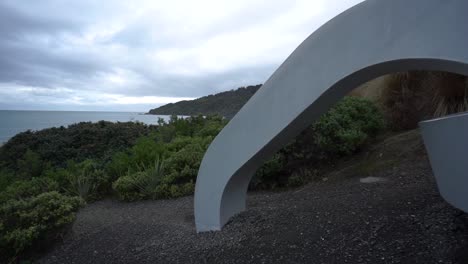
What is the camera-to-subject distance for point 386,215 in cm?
359

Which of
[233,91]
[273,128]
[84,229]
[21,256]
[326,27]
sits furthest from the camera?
[233,91]

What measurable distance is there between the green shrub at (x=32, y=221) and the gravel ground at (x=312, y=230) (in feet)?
1.01

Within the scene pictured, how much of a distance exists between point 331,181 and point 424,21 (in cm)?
354

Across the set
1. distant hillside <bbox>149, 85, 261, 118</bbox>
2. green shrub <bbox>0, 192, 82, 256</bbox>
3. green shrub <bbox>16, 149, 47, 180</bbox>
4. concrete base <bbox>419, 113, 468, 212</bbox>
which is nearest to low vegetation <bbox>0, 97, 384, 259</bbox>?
green shrub <bbox>0, 192, 82, 256</bbox>

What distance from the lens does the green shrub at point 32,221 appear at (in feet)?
14.1

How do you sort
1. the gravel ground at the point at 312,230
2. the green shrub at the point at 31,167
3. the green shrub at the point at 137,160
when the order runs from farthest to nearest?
the green shrub at the point at 31,167
the green shrub at the point at 137,160
the gravel ground at the point at 312,230

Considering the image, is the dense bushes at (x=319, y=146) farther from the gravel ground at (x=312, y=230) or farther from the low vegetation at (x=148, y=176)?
the gravel ground at (x=312, y=230)

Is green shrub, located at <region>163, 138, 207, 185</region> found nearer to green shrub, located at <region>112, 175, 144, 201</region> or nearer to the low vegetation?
the low vegetation

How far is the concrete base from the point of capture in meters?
2.33

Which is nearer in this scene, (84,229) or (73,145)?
(84,229)

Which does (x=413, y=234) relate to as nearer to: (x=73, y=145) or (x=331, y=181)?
(x=331, y=181)

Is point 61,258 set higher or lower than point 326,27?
lower

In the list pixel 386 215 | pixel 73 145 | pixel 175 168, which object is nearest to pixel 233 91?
pixel 73 145

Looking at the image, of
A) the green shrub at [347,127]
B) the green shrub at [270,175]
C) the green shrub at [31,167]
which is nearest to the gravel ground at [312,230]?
the green shrub at [270,175]
